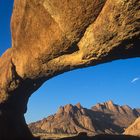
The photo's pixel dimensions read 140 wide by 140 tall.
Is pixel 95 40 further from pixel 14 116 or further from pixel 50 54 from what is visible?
pixel 14 116

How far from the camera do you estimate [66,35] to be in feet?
54.1

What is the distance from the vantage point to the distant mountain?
2553 inches

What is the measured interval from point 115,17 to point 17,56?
1190cm

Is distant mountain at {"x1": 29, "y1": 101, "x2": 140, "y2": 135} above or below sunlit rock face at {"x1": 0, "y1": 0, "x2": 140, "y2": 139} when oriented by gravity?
above

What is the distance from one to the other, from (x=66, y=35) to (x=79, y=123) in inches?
2241

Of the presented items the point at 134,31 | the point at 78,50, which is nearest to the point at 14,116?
the point at 78,50

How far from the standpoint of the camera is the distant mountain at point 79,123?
64844 millimetres

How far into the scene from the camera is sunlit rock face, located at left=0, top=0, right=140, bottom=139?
13952mm

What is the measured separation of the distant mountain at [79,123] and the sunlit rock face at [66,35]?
33.9 metres

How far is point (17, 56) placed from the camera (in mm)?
23156

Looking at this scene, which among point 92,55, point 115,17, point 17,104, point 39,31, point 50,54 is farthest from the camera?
point 17,104

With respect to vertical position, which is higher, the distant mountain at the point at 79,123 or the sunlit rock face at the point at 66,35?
the distant mountain at the point at 79,123

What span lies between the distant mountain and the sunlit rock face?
3388 cm

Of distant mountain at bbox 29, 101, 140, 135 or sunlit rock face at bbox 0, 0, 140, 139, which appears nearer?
sunlit rock face at bbox 0, 0, 140, 139
